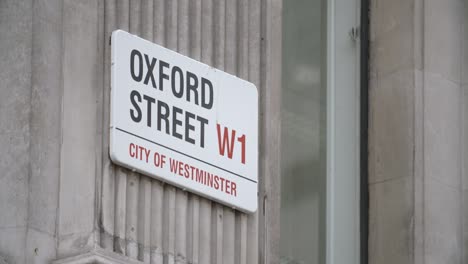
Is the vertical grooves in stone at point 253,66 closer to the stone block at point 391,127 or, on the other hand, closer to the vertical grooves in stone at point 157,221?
the vertical grooves in stone at point 157,221

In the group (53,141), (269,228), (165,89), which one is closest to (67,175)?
(53,141)

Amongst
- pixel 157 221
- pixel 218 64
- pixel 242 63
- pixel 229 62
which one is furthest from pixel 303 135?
pixel 157 221

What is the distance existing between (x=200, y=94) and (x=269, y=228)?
55.6 inches

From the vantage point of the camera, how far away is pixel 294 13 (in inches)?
705

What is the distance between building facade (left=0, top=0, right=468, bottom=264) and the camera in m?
14.7

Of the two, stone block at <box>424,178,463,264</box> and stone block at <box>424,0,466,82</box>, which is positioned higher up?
stone block at <box>424,0,466,82</box>

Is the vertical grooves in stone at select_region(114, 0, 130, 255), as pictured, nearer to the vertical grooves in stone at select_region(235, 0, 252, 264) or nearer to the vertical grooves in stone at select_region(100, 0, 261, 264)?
the vertical grooves in stone at select_region(100, 0, 261, 264)

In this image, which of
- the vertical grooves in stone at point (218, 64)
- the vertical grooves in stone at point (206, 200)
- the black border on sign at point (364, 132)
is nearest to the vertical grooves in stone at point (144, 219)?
the vertical grooves in stone at point (206, 200)

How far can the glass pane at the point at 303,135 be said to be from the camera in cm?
1742

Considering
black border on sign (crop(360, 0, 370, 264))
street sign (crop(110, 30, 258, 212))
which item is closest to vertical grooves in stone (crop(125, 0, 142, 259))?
street sign (crop(110, 30, 258, 212))

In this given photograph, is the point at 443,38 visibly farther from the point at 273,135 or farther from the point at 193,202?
the point at 193,202

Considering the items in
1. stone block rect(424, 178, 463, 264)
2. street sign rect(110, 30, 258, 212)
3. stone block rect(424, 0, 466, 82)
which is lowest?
stone block rect(424, 178, 463, 264)

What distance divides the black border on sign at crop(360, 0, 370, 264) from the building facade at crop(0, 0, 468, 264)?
0.01 meters

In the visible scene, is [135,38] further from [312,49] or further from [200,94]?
[312,49]
